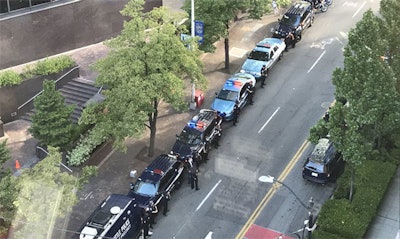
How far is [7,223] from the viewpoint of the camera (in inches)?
1081

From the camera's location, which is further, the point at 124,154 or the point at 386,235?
the point at 124,154

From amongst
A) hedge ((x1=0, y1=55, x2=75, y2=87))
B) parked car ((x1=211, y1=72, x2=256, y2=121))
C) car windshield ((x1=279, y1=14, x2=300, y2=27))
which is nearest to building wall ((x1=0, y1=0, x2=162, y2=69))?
hedge ((x1=0, y1=55, x2=75, y2=87))

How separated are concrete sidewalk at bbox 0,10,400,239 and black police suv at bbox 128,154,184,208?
176 centimetres

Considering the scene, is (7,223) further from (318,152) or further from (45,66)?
(318,152)

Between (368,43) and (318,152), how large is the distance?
20.1ft

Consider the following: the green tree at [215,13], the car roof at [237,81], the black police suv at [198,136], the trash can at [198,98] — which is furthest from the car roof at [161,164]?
the green tree at [215,13]

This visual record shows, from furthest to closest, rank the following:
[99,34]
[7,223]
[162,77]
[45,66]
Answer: [99,34] < [45,66] < [162,77] < [7,223]

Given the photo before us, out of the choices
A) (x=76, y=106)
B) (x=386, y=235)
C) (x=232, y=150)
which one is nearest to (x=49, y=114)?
(x=76, y=106)

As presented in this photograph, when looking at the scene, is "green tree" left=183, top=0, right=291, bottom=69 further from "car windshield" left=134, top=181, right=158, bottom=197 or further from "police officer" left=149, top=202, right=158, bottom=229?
"police officer" left=149, top=202, right=158, bottom=229

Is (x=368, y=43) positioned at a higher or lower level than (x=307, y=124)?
higher

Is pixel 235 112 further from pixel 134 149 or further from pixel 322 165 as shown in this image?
pixel 322 165

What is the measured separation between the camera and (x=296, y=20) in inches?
1662

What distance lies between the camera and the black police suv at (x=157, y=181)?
28.8 m

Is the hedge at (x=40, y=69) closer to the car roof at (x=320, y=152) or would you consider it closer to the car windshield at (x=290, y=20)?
the car windshield at (x=290, y=20)
